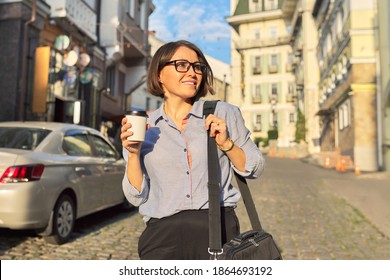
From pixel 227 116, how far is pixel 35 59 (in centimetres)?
1214

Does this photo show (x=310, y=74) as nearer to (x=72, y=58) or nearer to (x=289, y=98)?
(x=289, y=98)

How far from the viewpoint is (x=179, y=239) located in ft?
5.68

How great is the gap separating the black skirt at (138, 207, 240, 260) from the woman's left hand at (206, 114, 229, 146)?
1.10ft

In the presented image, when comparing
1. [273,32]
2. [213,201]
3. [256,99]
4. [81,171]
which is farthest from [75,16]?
[273,32]

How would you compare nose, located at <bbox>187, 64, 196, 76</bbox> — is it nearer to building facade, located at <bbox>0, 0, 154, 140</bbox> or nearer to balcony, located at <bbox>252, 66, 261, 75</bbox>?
building facade, located at <bbox>0, 0, 154, 140</bbox>

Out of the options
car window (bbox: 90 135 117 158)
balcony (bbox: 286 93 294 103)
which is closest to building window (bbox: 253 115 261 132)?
balcony (bbox: 286 93 294 103)

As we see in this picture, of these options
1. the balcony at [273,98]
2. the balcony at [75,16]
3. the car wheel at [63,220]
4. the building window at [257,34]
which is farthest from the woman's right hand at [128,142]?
the building window at [257,34]

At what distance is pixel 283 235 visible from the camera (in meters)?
5.65

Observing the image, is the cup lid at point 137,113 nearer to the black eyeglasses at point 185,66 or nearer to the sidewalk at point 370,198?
the black eyeglasses at point 185,66

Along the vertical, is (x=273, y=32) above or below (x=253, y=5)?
above

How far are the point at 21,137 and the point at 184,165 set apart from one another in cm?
402

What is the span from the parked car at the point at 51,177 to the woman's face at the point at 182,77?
126 inches

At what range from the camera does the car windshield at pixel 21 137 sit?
4.89 m
